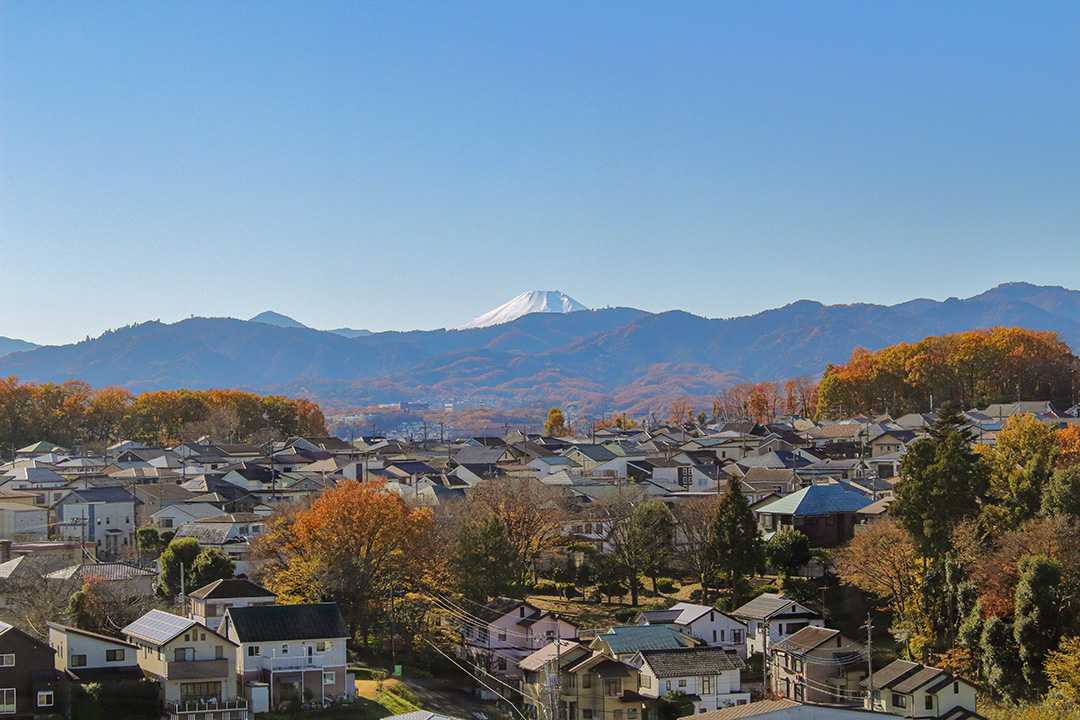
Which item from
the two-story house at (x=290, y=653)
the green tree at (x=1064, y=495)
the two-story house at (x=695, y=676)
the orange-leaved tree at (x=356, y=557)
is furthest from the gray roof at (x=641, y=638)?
the green tree at (x=1064, y=495)

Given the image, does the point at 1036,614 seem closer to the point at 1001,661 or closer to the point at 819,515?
the point at 1001,661

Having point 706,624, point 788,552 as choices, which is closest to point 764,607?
point 706,624

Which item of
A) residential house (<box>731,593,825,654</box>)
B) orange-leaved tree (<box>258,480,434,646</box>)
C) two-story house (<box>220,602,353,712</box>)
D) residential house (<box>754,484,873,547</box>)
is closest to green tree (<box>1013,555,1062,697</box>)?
residential house (<box>731,593,825,654</box>)

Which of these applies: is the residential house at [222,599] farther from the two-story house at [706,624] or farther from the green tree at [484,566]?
the two-story house at [706,624]

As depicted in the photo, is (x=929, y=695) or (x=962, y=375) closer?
(x=929, y=695)

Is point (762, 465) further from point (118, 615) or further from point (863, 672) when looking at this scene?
point (118, 615)
